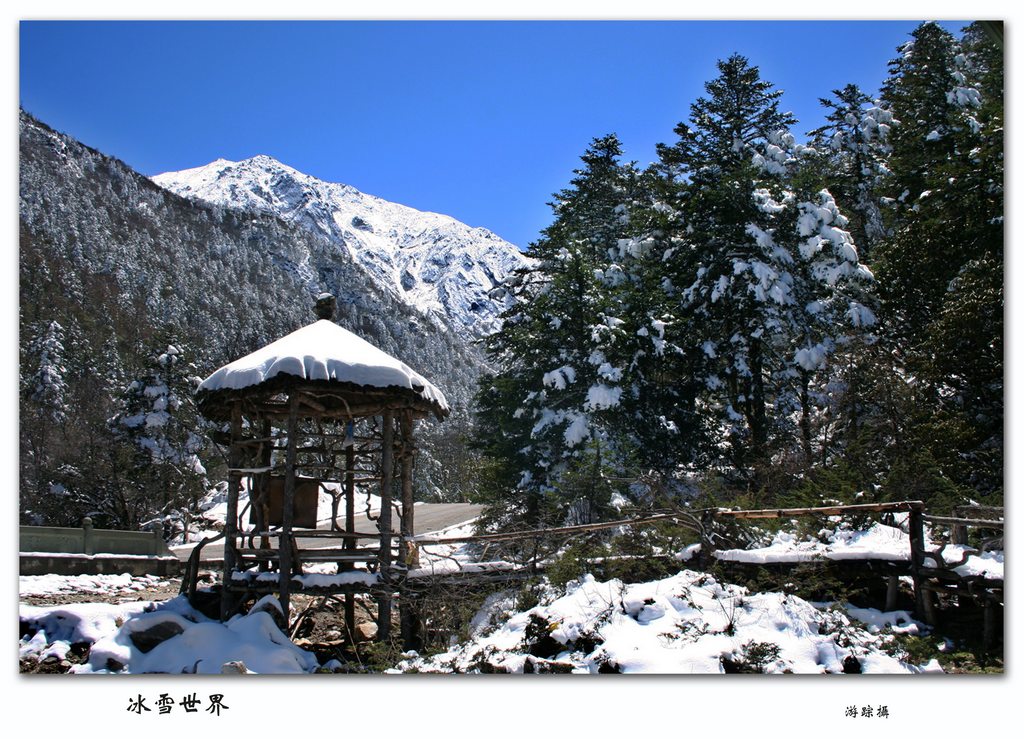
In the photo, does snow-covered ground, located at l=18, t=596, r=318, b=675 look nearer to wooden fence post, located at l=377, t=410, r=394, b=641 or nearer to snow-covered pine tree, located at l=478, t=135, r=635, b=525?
wooden fence post, located at l=377, t=410, r=394, b=641

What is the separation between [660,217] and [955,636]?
12.2 meters

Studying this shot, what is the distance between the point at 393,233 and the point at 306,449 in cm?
638

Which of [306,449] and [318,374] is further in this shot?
[306,449]

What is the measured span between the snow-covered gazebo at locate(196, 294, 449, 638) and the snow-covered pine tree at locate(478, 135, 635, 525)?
525cm

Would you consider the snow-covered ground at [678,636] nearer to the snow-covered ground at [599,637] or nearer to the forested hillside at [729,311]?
the snow-covered ground at [599,637]

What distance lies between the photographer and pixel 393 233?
14.0 metres

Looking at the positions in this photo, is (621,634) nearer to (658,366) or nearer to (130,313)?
(658,366)

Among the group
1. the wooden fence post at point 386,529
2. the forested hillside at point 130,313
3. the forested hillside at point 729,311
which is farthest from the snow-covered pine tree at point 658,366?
the forested hillside at point 130,313

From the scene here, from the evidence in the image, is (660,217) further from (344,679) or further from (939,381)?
(344,679)

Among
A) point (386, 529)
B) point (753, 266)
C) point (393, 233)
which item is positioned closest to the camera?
point (386, 529)

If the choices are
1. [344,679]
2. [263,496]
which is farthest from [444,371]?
[344,679]

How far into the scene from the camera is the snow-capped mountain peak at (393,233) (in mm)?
10477

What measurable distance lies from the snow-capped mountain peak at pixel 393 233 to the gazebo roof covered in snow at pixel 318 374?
81.3 inches

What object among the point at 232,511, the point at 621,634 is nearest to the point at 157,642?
the point at 232,511
